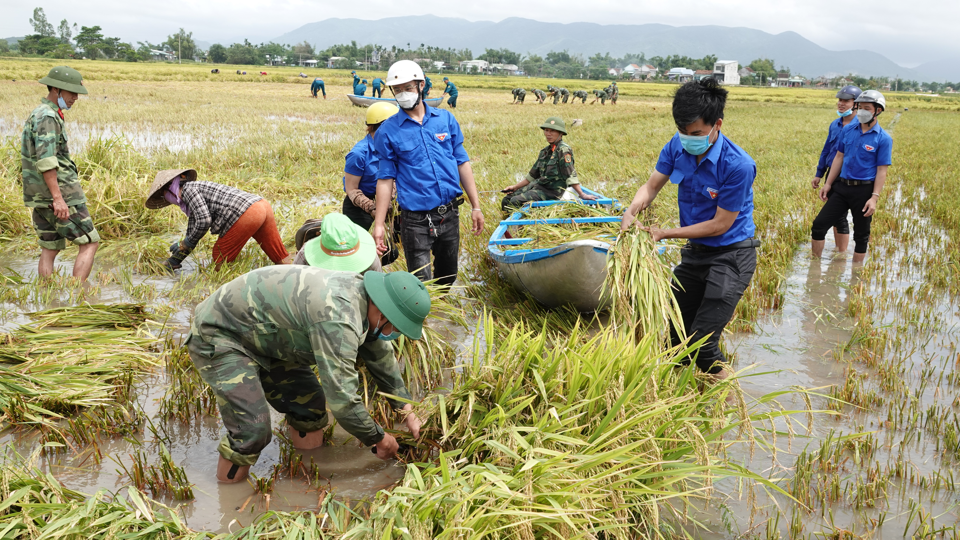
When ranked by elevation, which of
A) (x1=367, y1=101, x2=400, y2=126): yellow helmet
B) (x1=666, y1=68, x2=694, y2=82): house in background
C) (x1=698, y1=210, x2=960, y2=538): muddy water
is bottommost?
(x1=698, y1=210, x2=960, y2=538): muddy water

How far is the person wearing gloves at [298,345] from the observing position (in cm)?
242

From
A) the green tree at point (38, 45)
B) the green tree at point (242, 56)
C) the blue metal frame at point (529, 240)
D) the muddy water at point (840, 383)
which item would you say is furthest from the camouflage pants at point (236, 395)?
the green tree at point (242, 56)

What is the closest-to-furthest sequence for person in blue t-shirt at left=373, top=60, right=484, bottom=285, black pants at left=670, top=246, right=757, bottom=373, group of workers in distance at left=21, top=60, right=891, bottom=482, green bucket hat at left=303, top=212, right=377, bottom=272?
group of workers in distance at left=21, top=60, right=891, bottom=482 < green bucket hat at left=303, top=212, right=377, bottom=272 < black pants at left=670, top=246, right=757, bottom=373 < person in blue t-shirt at left=373, top=60, right=484, bottom=285

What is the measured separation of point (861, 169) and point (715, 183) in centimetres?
347

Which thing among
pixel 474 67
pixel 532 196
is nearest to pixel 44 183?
pixel 532 196

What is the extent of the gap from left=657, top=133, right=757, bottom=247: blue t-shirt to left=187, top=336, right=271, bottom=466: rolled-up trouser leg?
2.19 metres

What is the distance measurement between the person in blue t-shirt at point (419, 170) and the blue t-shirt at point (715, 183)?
1.43 meters

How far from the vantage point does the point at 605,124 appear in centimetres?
2080

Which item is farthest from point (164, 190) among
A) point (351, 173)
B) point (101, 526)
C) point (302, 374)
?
point (101, 526)

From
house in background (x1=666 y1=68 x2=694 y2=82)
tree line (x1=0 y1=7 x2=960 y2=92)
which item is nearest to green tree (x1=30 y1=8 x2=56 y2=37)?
tree line (x1=0 y1=7 x2=960 y2=92)

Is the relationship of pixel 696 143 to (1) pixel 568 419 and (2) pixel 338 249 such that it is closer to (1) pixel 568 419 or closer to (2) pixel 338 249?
(1) pixel 568 419

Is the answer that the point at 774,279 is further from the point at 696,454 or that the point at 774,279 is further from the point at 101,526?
the point at 101,526

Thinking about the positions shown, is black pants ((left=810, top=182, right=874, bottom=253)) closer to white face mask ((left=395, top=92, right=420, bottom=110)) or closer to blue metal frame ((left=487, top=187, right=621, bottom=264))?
blue metal frame ((left=487, top=187, right=621, bottom=264))

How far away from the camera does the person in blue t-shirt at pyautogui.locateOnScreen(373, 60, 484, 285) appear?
163 inches
